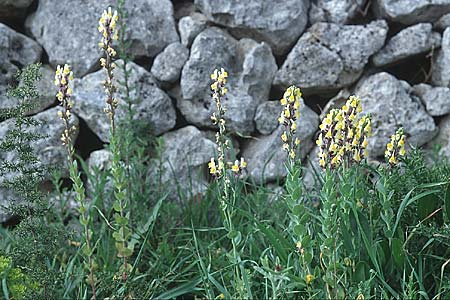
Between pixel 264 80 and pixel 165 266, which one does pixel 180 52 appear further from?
pixel 165 266

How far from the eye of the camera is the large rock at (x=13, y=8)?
3439 mm

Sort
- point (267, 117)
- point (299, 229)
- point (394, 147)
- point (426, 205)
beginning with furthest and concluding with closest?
point (267, 117) → point (426, 205) → point (394, 147) → point (299, 229)

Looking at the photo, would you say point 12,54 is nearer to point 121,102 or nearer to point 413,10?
point 121,102

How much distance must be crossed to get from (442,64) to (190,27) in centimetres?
121

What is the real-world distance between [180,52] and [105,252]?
1130 millimetres

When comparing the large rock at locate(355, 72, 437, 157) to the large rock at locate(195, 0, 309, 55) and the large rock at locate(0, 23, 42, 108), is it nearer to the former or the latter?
the large rock at locate(195, 0, 309, 55)

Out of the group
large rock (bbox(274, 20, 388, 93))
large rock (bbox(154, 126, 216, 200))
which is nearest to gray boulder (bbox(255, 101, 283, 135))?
large rock (bbox(274, 20, 388, 93))

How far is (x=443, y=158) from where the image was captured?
10.4 feet

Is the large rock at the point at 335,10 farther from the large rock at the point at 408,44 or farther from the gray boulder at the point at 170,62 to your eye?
the gray boulder at the point at 170,62

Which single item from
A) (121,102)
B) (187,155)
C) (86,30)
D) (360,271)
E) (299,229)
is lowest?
(187,155)

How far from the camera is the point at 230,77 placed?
347cm

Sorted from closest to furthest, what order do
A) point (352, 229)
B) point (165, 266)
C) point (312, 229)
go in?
1. point (352, 229)
2. point (312, 229)
3. point (165, 266)

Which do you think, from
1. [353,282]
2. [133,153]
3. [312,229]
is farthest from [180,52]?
[353,282]

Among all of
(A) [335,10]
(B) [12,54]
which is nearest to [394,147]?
(A) [335,10]
